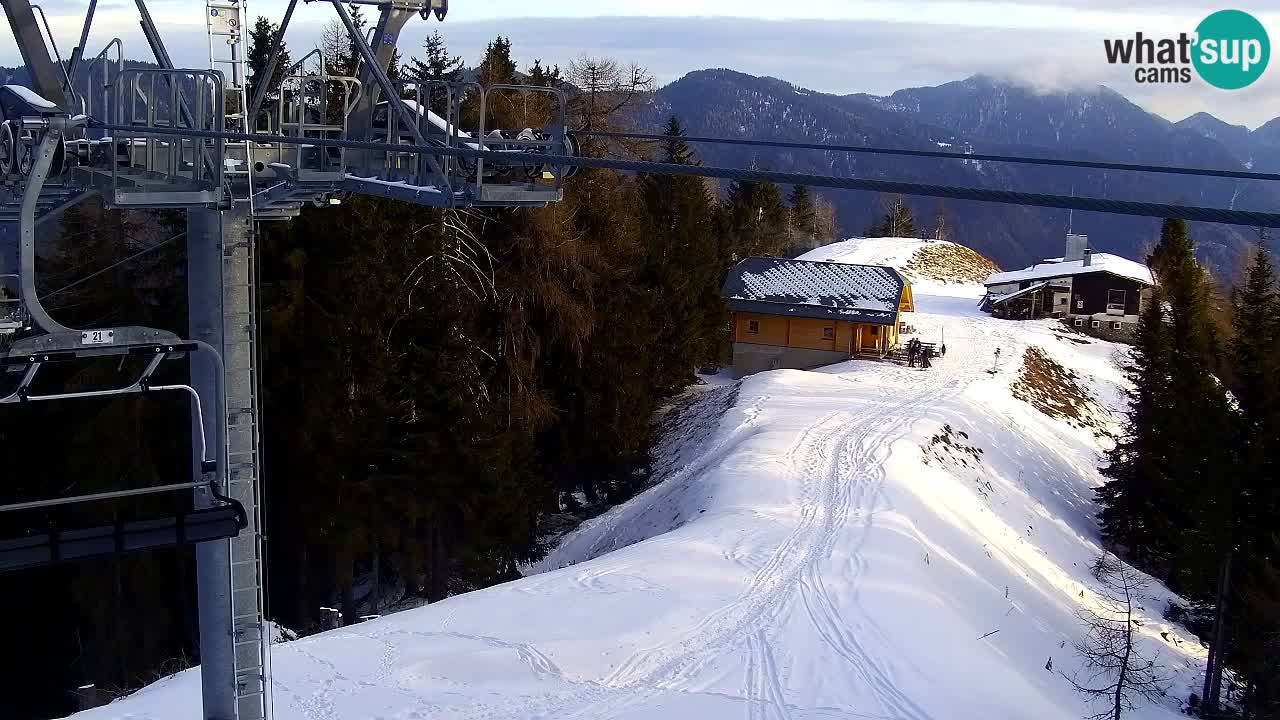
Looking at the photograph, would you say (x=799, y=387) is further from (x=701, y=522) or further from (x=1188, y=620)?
(x=701, y=522)

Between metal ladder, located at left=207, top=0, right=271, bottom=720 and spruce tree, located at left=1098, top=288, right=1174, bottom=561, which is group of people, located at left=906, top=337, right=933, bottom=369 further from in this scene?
metal ladder, located at left=207, top=0, right=271, bottom=720

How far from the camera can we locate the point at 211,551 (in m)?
9.88

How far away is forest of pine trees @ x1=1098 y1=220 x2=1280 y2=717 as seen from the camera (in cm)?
2467

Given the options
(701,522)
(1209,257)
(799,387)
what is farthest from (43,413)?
(1209,257)

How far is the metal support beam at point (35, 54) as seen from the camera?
10.4 metres

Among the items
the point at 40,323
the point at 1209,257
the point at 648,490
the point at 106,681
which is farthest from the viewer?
the point at 1209,257

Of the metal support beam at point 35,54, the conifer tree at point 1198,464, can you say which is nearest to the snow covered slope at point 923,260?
the conifer tree at point 1198,464

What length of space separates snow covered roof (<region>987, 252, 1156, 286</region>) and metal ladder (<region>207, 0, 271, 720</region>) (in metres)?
62.7

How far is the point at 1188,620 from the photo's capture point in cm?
3238

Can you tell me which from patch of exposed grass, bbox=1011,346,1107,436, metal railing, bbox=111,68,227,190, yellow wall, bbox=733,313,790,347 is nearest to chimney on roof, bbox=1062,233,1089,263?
patch of exposed grass, bbox=1011,346,1107,436

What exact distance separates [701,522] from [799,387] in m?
18.5

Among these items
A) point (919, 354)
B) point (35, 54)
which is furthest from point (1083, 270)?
point (35, 54)

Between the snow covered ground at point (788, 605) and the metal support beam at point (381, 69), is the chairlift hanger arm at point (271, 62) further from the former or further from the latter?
the snow covered ground at point (788, 605)

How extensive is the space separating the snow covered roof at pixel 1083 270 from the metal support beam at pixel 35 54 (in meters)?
62.9
